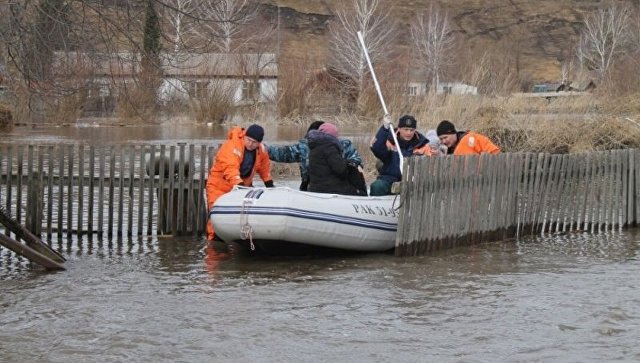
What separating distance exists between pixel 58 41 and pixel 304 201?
Result: 3.54 meters

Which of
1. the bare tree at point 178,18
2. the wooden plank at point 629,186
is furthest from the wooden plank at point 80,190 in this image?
the wooden plank at point 629,186

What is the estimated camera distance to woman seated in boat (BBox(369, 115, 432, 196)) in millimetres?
11844

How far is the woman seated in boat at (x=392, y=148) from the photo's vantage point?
1184 centimetres

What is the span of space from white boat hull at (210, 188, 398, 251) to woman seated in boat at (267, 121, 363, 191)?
782mm

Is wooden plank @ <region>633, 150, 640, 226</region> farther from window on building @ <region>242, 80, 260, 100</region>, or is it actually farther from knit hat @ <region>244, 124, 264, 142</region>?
window on building @ <region>242, 80, 260, 100</region>

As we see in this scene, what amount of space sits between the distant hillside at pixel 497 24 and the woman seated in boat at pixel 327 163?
294 ft

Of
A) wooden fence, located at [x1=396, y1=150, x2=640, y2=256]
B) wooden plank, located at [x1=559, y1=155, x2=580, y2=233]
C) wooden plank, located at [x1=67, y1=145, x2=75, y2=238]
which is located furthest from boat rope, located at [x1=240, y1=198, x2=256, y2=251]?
wooden plank, located at [x1=559, y1=155, x2=580, y2=233]

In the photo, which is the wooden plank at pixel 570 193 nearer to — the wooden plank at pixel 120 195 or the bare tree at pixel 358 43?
the wooden plank at pixel 120 195

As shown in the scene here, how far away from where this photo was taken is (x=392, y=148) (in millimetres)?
11984

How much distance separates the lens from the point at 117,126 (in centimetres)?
4631

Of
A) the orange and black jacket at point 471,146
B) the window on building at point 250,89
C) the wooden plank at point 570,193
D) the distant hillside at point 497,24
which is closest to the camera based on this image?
the orange and black jacket at point 471,146

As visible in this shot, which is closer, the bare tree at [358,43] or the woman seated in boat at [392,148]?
the woman seated in boat at [392,148]

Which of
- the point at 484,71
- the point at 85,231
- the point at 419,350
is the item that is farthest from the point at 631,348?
the point at 484,71

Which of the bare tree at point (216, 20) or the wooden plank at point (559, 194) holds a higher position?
the bare tree at point (216, 20)
